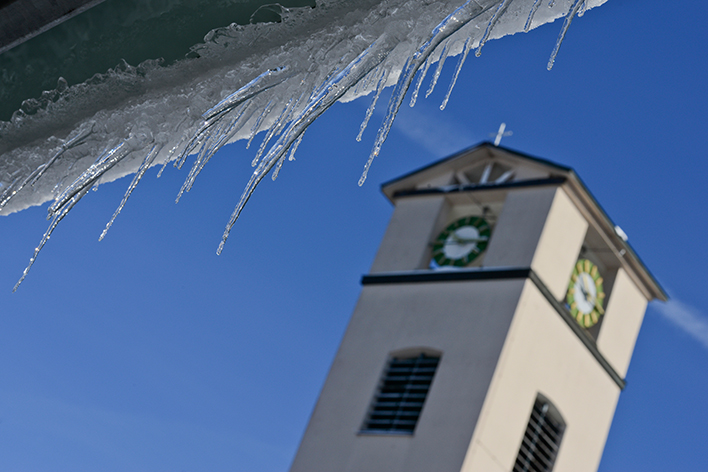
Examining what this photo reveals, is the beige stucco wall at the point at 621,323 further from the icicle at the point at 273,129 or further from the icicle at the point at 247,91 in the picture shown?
the icicle at the point at 247,91

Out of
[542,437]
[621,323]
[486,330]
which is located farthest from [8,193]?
[621,323]

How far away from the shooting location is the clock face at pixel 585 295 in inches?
857

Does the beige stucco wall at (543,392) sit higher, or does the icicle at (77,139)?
the beige stucco wall at (543,392)

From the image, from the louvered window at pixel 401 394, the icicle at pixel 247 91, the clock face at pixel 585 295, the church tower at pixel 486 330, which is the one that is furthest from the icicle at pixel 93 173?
the clock face at pixel 585 295

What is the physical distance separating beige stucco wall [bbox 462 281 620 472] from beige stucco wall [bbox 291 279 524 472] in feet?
0.88

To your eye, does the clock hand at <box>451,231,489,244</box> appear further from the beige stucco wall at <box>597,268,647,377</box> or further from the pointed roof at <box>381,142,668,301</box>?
the beige stucco wall at <box>597,268,647,377</box>

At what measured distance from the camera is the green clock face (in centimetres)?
2200

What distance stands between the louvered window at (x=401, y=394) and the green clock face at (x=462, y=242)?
8.48 ft

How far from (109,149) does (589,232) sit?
21.7m

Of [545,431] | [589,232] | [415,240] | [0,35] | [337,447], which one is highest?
[589,232]

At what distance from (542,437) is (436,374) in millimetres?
2708

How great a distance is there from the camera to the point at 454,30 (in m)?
1.77

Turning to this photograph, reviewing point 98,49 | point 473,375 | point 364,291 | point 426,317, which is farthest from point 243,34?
point 364,291

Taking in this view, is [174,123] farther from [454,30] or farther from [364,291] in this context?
[364,291]
